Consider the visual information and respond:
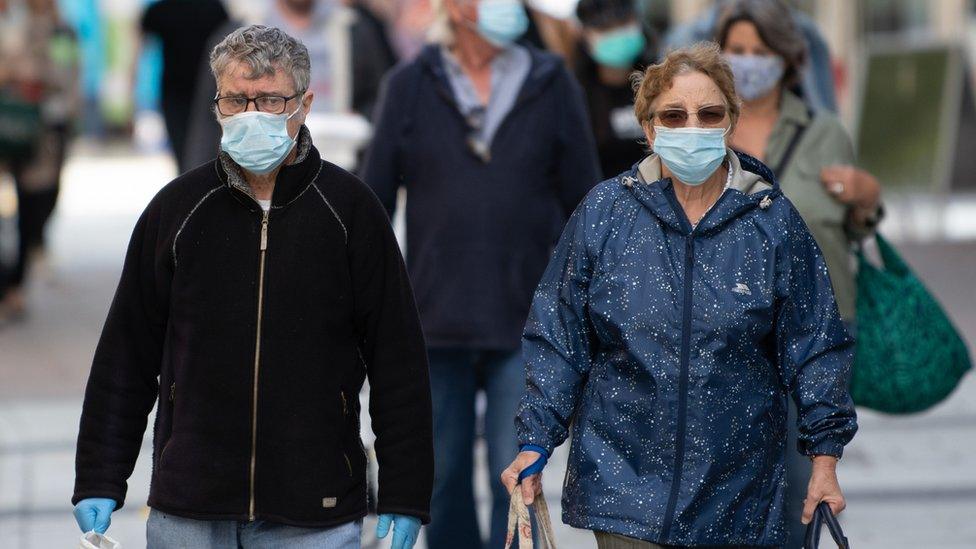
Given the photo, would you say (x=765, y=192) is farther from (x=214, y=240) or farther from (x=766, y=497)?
(x=214, y=240)

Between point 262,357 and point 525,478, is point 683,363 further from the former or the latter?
point 262,357

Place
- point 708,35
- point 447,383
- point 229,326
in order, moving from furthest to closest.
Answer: point 708,35, point 447,383, point 229,326

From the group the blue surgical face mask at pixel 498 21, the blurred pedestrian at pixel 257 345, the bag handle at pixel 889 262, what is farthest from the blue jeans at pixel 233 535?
the bag handle at pixel 889 262

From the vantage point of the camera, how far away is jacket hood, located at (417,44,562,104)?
18.2 ft

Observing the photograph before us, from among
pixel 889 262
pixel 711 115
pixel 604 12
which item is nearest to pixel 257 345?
pixel 711 115

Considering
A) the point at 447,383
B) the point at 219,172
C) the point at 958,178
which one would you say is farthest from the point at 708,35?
the point at 958,178

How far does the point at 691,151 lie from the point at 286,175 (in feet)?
2.74

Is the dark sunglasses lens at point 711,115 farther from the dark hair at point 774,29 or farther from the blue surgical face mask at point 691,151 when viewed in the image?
the dark hair at point 774,29

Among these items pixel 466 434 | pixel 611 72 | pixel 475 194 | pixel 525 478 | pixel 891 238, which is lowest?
pixel 891 238

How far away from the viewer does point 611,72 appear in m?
7.00

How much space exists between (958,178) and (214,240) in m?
15.1

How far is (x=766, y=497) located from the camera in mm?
3793

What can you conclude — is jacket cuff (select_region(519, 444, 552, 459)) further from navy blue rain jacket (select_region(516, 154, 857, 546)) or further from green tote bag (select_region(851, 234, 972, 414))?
green tote bag (select_region(851, 234, 972, 414))

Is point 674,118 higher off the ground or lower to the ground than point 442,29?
lower
